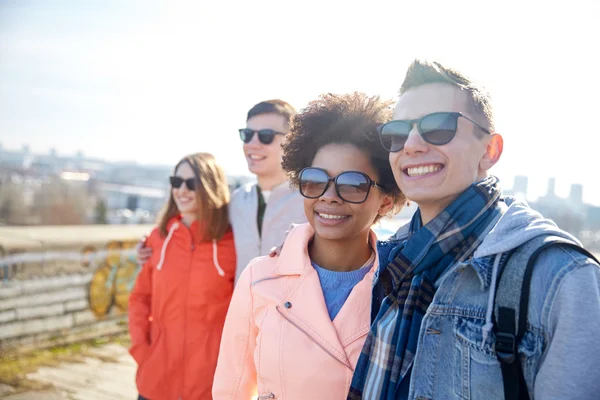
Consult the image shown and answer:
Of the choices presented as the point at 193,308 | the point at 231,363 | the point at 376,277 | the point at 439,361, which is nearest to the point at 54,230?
the point at 193,308

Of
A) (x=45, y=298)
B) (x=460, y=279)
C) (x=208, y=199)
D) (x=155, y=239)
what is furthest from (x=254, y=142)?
(x=45, y=298)

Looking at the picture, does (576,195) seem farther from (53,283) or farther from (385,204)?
(385,204)

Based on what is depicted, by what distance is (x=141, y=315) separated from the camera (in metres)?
3.32

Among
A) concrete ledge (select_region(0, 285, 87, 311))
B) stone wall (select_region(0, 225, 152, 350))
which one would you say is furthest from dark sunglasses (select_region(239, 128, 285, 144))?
concrete ledge (select_region(0, 285, 87, 311))

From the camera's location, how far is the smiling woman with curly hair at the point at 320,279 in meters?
1.79

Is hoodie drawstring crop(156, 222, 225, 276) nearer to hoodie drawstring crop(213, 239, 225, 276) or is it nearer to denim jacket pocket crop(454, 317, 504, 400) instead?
hoodie drawstring crop(213, 239, 225, 276)

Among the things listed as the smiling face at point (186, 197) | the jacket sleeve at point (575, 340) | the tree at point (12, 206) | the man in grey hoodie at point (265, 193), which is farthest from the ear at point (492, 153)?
the tree at point (12, 206)

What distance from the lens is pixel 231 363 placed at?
202cm

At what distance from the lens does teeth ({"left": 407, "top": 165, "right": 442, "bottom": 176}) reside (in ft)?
4.91

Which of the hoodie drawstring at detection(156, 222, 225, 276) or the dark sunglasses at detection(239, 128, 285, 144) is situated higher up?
the dark sunglasses at detection(239, 128, 285, 144)

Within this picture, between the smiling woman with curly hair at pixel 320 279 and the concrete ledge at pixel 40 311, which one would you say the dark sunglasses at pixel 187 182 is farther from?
the concrete ledge at pixel 40 311

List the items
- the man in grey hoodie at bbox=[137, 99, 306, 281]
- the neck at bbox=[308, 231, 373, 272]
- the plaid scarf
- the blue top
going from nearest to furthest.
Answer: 1. the plaid scarf
2. the blue top
3. the neck at bbox=[308, 231, 373, 272]
4. the man in grey hoodie at bbox=[137, 99, 306, 281]

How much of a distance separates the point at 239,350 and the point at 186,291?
4.07 feet

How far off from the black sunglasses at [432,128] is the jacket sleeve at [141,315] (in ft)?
7.75
